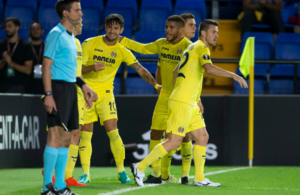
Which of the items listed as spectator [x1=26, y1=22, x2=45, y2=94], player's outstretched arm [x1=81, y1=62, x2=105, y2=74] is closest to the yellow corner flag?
player's outstretched arm [x1=81, y1=62, x2=105, y2=74]

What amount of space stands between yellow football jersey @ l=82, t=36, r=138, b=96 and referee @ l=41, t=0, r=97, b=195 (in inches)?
64.7

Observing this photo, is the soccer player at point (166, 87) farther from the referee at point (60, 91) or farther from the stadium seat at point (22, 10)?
the stadium seat at point (22, 10)

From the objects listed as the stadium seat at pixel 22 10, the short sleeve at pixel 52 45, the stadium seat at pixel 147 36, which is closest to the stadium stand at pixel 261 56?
the stadium seat at pixel 147 36

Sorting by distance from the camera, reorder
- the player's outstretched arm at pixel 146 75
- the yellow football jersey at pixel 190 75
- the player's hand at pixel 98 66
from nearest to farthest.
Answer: the yellow football jersey at pixel 190 75
the player's hand at pixel 98 66
the player's outstretched arm at pixel 146 75

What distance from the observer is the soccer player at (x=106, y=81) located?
252 inches

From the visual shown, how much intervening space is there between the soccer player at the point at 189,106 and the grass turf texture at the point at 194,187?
0.31 metres

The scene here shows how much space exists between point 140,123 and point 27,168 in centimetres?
217

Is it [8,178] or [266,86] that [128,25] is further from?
[8,178]

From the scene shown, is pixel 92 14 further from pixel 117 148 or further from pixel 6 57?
pixel 117 148

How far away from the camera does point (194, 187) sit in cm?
569

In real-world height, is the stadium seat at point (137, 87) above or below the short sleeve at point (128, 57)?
below

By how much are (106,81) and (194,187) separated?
1.85 metres

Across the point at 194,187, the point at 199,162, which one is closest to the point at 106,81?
the point at 199,162

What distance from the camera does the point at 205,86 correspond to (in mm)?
10156
